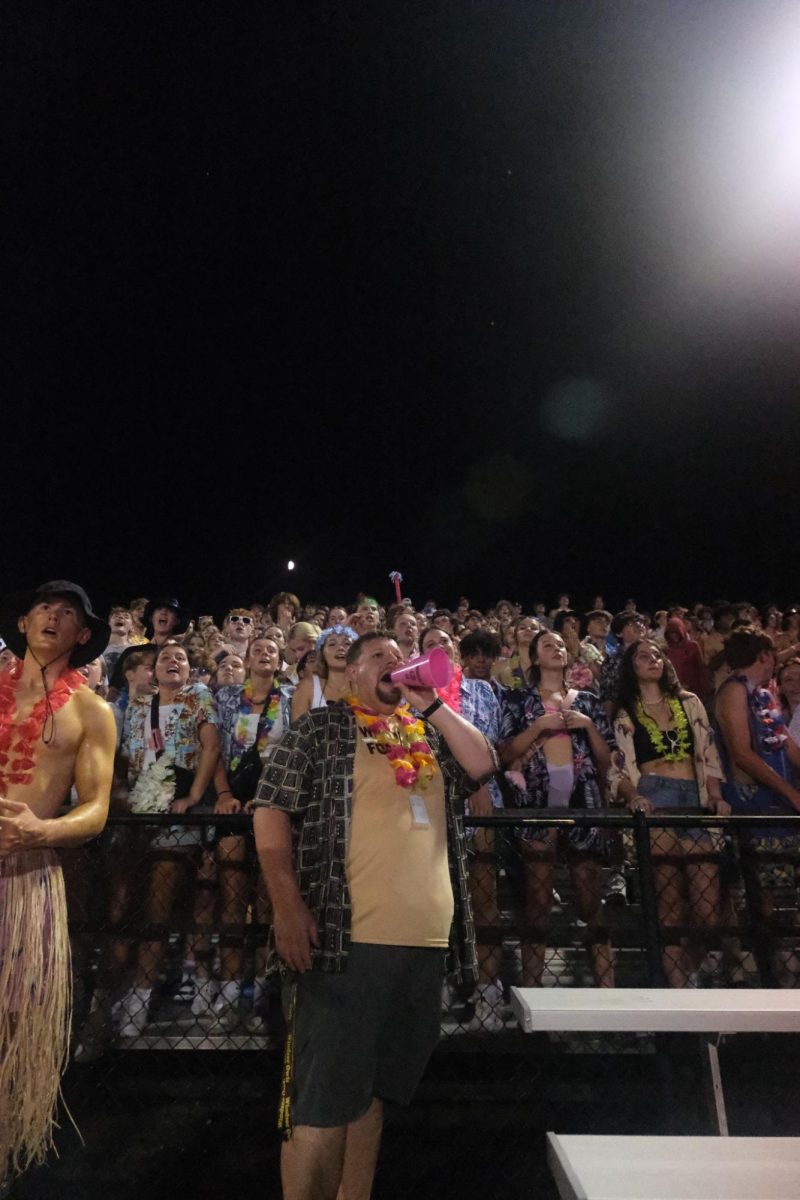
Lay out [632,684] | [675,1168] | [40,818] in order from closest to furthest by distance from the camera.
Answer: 1. [675,1168]
2. [40,818]
3. [632,684]

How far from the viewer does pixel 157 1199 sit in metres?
2.35

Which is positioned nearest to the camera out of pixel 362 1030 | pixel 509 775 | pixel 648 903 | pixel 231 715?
pixel 362 1030

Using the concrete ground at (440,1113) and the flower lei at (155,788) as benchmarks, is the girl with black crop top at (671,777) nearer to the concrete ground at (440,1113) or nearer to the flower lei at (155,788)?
the concrete ground at (440,1113)

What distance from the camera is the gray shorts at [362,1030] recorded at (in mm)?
1809

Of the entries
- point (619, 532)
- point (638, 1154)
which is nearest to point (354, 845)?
point (638, 1154)

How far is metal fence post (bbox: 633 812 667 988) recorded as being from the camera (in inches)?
101

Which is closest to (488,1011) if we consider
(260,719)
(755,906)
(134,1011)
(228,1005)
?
(228,1005)

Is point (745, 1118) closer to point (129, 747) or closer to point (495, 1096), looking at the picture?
point (495, 1096)

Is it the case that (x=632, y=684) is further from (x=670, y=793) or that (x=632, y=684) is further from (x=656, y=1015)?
(x=656, y=1015)

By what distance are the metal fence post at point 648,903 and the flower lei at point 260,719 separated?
1.92 m

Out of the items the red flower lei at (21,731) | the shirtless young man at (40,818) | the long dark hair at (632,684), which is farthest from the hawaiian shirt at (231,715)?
the long dark hair at (632,684)

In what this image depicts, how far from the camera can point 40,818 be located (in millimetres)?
2289

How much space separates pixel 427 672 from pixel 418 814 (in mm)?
423

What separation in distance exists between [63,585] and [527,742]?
227 cm
